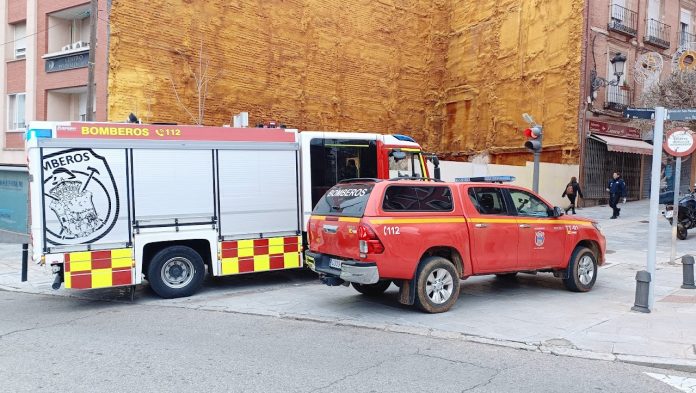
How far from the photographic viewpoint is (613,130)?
23.6 metres

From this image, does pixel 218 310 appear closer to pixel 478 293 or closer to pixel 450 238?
pixel 450 238

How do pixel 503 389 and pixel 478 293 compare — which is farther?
pixel 478 293

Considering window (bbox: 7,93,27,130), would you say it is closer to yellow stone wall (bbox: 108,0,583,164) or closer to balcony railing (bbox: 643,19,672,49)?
yellow stone wall (bbox: 108,0,583,164)

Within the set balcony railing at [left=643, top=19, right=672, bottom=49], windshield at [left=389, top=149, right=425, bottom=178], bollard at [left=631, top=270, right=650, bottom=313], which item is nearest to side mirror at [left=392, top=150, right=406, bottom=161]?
windshield at [left=389, top=149, right=425, bottom=178]

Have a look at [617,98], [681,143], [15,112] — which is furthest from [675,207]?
[15,112]

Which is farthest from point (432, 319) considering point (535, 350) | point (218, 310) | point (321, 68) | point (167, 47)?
point (321, 68)

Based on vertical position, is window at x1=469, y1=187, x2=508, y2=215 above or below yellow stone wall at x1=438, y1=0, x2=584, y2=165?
below

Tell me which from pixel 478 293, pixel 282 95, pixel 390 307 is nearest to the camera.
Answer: pixel 390 307

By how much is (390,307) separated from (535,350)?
2.46 m

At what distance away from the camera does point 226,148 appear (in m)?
9.51

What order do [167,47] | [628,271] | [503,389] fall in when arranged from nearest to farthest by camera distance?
[503,389], [628,271], [167,47]

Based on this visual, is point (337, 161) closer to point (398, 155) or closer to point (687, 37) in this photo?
point (398, 155)

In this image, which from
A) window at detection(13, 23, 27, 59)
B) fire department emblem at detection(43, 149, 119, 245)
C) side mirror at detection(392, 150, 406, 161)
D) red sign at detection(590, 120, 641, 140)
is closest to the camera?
fire department emblem at detection(43, 149, 119, 245)

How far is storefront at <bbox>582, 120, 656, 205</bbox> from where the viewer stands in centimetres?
2278
